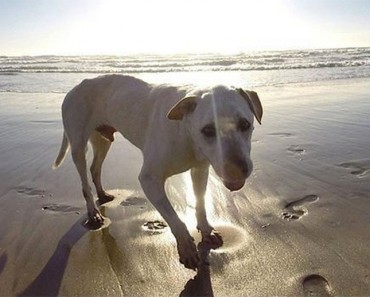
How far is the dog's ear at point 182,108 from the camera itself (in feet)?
11.2

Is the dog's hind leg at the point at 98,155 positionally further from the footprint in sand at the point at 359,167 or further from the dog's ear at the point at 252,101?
the footprint in sand at the point at 359,167

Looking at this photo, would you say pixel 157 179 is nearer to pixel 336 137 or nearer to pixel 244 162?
pixel 244 162

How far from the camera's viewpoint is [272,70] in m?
23.2

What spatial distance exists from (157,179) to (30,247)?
139cm

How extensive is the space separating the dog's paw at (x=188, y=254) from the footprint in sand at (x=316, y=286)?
2.85 ft

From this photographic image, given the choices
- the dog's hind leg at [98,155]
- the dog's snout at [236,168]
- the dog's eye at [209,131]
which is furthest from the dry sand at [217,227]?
the dog's eye at [209,131]

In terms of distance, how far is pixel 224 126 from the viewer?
10.1 ft

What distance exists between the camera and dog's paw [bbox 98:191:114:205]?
17.5 ft

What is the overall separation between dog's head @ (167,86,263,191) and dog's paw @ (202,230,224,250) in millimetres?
1035

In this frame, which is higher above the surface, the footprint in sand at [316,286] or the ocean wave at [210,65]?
the footprint in sand at [316,286]

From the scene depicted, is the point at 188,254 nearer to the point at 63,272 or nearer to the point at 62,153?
the point at 63,272

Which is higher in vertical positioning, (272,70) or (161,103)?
(161,103)

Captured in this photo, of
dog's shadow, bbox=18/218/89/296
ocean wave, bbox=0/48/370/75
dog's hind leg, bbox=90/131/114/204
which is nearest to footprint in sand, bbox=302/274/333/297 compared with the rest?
dog's shadow, bbox=18/218/89/296

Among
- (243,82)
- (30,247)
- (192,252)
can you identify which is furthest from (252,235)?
(243,82)
